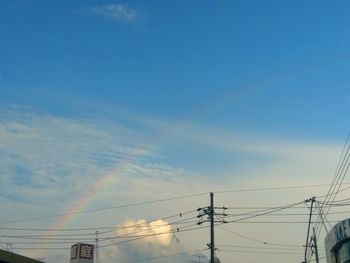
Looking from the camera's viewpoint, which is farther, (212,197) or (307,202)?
(212,197)

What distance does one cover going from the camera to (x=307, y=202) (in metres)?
52.6

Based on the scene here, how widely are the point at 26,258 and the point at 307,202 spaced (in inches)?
1015

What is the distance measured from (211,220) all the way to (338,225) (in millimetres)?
12573

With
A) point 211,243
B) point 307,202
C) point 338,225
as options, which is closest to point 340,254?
point 338,225

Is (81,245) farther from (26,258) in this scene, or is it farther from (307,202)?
(307,202)

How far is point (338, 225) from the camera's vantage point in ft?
192

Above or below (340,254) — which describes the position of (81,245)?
above

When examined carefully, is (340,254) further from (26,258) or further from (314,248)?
(26,258)

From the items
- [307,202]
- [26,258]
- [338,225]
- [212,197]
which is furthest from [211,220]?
[26,258]

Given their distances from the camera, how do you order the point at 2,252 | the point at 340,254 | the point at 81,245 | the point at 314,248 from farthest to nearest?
the point at 81,245, the point at 314,248, the point at 340,254, the point at 2,252

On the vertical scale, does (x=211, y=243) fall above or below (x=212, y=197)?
below

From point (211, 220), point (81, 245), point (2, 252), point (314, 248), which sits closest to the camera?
point (2, 252)

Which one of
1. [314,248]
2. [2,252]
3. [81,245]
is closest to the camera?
[2,252]

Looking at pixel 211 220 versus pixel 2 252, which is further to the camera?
pixel 211 220
